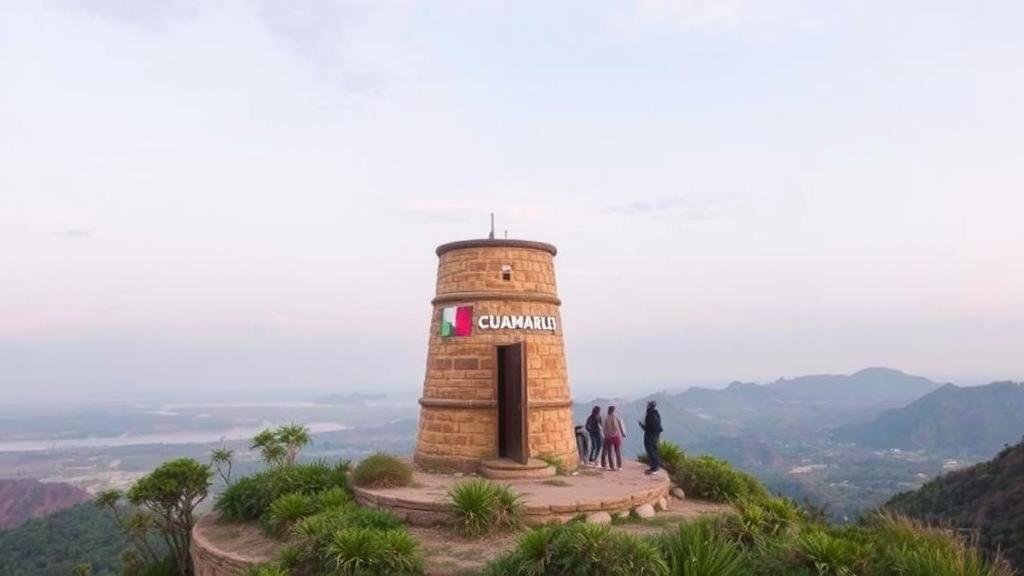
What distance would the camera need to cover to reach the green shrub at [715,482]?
548 inches

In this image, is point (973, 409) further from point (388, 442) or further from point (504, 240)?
point (504, 240)

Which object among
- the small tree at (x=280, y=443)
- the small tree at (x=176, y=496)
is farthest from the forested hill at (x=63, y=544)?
the small tree at (x=176, y=496)

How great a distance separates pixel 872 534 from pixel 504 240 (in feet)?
27.8

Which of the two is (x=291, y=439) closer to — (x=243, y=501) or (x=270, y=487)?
(x=243, y=501)

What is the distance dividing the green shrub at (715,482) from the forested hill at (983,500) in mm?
19533

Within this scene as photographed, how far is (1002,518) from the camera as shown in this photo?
31.1 m

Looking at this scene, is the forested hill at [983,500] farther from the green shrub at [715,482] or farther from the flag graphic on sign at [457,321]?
the flag graphic on sign at [457,321]

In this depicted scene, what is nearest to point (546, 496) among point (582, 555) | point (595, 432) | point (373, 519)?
point (373, 519)

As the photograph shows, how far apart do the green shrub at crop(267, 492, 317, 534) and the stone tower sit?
11.0 feet

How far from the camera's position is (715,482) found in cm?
1405

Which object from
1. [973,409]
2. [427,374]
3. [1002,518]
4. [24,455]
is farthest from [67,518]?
[973,409]

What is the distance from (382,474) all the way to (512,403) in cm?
300

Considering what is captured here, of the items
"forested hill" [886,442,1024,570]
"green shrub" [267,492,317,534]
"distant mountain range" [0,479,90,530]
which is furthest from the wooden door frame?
"distant mountain range" [0,479,90,530]

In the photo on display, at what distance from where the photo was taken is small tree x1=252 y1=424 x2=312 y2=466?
1753 centimetres
